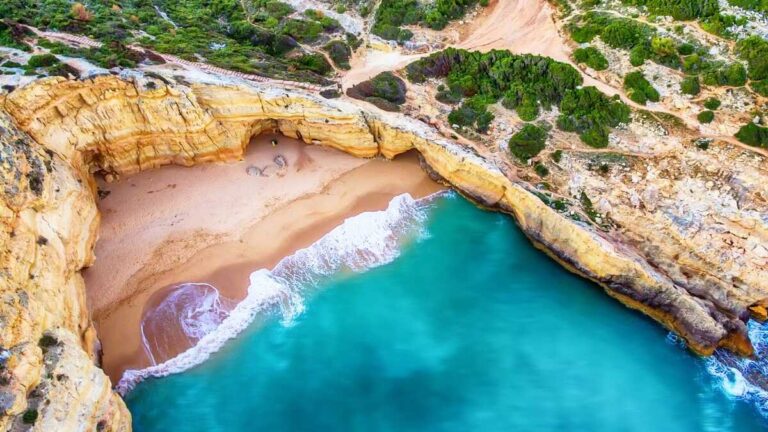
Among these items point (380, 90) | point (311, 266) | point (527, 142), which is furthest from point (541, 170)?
point (311, 266)

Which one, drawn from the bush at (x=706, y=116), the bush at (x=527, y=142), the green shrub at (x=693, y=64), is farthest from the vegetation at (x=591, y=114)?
the green shrub at (x=693, y=64)

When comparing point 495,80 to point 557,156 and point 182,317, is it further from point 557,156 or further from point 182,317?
point 182,317

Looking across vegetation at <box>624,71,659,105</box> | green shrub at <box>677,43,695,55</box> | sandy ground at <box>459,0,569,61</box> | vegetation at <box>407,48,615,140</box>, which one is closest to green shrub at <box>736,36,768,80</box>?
green shrub at <box>677,43,695,55</box>

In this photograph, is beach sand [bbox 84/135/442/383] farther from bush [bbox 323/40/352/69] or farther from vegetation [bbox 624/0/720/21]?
vegetation [bbox 624/0/720/21]

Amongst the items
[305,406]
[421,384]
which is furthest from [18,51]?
[421,384]

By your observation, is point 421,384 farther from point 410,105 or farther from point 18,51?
point 18,51

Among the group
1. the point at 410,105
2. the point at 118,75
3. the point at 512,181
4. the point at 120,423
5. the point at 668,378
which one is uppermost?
the point at 118,75
